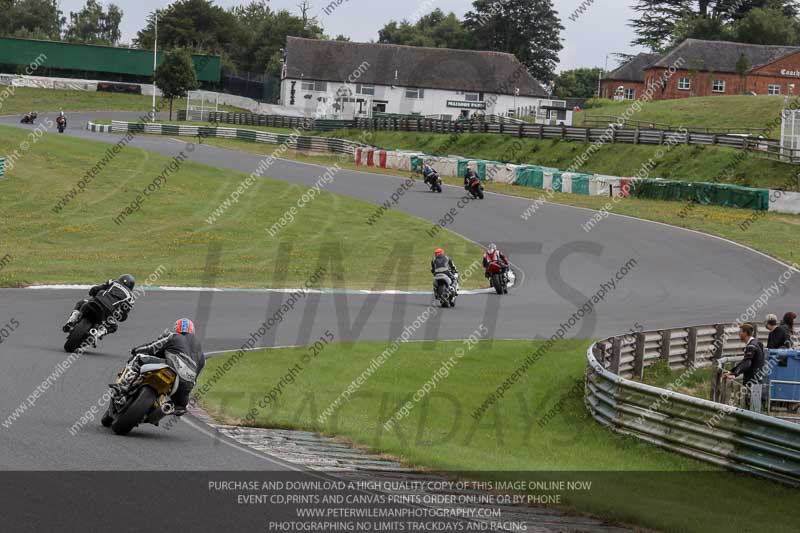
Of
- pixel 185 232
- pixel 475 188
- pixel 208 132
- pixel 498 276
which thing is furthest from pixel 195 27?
pixel 498 276

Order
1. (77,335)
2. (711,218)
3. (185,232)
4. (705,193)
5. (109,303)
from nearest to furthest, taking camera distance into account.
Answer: (77,335) < (109,303) < (185,232) < (711,218) < (705,193)

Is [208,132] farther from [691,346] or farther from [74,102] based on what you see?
[691,346]

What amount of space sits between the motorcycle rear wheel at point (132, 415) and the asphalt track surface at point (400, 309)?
5.1 inches

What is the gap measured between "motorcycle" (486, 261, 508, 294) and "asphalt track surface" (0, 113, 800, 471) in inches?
11.7

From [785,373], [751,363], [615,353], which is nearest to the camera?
[751,363]

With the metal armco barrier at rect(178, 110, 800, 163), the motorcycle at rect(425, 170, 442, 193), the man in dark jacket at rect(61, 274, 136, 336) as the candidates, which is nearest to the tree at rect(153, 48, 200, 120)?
the metal armco barrier at rect(178, 110, 800, 163)

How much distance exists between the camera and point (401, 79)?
3738 inches

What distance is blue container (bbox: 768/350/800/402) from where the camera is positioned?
1684 cm

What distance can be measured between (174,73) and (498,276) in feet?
197

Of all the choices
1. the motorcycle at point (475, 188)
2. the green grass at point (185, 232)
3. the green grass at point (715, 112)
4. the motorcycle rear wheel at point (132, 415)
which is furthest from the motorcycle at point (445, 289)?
the green grass at point (715, 112)

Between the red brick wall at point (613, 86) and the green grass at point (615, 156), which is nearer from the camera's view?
the green grass at point (615, 156)

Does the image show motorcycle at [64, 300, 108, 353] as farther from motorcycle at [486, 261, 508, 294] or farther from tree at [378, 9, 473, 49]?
tree at [378, 9, 473, 49]

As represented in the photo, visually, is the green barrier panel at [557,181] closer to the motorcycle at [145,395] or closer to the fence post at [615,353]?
the fence post at [615,353]

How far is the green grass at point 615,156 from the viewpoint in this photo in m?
46.3
